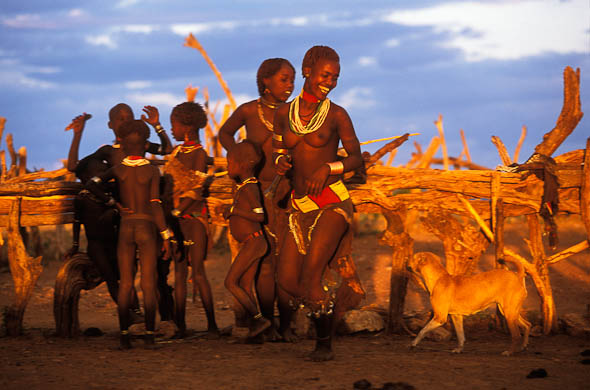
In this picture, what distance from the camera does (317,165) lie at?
17.5ft

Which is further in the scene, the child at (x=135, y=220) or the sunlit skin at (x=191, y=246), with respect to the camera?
the sunlit skin at (x=191, y=246)

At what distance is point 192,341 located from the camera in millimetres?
6555

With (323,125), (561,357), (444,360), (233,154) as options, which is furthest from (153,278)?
(561,357)

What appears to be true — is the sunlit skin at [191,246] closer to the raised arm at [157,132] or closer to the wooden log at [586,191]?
the raised arm at [157,132]

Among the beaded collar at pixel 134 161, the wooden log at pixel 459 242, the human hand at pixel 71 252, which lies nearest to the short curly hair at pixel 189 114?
the beaded collar at pixel 134 161

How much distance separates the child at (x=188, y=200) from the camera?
6688 mm

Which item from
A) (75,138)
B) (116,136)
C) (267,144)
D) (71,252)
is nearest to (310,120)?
(267,144)

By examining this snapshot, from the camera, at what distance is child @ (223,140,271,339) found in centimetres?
612

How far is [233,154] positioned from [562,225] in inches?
469

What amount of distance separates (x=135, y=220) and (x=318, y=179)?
1871mm

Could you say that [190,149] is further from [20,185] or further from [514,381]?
[514,381]

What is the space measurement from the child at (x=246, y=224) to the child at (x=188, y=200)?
0.57 meters

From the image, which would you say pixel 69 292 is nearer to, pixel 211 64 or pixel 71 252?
pixel 71 252

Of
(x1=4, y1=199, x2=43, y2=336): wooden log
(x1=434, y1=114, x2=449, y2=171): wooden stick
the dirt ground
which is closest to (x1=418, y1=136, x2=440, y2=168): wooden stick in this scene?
(x1=434, y1=114, x2=449, y2=171): wooden stick
